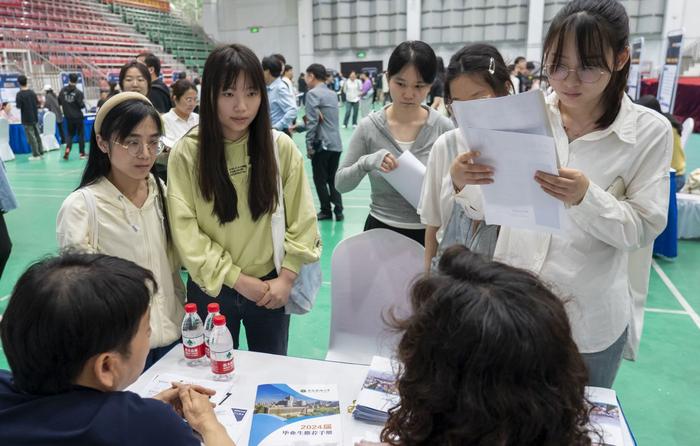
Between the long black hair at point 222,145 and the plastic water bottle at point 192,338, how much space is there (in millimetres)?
354

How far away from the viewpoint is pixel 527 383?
0.77 m

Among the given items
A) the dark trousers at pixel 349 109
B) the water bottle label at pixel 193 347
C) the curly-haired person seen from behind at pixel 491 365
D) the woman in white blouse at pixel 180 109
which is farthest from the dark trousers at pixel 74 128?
the curly-haired person seen from behind at pixel 491 365

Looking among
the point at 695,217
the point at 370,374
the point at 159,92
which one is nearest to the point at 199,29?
the point at 159,92

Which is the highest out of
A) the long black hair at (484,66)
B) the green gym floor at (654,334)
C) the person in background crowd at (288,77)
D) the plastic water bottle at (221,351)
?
the person in background crowd at (288,77)

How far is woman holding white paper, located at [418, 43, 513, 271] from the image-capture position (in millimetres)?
1600

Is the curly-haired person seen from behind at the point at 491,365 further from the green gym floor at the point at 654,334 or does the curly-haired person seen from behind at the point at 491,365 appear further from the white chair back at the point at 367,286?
the green gym floor at the point at 654,334

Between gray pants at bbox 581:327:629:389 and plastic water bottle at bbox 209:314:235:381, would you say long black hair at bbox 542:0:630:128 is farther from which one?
plastic water bottle at bbox 209:314:235:381

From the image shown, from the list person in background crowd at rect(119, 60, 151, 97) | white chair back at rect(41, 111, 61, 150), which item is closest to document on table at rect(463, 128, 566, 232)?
person in background crowd at rect(119, 60, 151, 97)

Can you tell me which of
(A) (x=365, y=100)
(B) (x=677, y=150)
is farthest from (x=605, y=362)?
(A) (x=365, y=100)

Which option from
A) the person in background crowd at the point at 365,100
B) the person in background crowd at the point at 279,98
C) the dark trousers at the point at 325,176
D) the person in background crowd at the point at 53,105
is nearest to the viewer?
the dark trousers at the point at 325,176

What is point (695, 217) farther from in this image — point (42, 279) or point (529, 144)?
point (42, 279)

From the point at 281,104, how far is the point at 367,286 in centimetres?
398

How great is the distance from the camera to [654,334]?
3.11 meters

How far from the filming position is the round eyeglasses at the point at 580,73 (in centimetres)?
125
